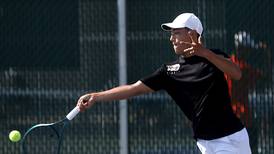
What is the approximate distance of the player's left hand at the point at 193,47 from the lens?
16.8 feet

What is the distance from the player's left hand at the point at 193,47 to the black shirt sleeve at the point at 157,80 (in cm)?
31

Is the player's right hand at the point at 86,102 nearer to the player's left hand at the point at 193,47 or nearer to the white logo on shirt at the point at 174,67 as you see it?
the white logo on shirt at the point at 174,67

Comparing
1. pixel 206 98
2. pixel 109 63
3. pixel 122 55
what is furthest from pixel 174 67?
pixel 109 63

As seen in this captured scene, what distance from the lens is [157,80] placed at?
5.69 meters

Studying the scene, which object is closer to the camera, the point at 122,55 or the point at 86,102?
the point at 86,102

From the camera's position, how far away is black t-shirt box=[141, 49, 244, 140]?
17.5 ft

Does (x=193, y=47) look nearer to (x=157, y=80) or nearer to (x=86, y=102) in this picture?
(x=157, y=80)

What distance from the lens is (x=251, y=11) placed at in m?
7.59

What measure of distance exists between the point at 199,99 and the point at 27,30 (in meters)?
2.99

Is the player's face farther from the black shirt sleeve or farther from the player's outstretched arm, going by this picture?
the player's outstretched arm

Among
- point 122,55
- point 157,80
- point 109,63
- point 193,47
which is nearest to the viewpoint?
point 193,47

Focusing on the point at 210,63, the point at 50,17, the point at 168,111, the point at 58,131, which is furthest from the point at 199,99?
the point at 50,17

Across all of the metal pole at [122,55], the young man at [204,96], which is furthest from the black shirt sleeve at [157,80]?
the metal pole at [122,55]

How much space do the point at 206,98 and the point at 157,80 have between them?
469 millimetres
